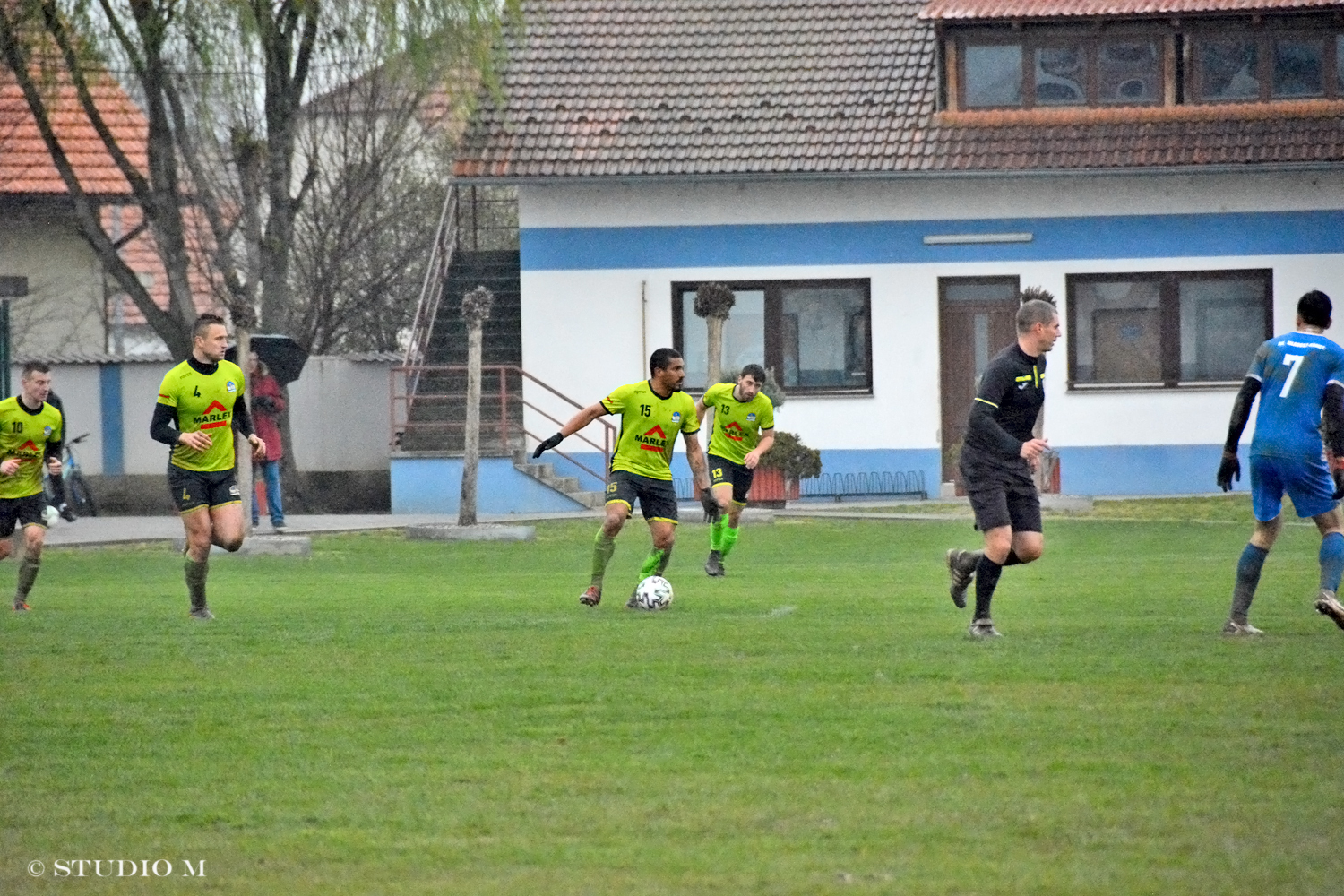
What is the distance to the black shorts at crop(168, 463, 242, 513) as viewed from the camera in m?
13.2

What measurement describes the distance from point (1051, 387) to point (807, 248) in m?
4.28

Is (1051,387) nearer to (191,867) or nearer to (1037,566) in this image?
(1037,566)

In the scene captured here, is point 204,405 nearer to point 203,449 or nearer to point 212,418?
point 212,418

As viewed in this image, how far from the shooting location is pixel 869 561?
60.7 feet

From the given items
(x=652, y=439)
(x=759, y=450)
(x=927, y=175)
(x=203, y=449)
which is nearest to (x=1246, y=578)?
(x=652, y=439)

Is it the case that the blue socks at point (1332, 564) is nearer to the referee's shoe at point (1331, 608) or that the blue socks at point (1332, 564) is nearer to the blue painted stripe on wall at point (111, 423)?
the referee's shoe at point (1331, 608)

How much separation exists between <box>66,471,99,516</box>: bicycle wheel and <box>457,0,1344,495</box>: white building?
21.9 ft

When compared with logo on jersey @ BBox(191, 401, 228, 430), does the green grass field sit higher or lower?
lower

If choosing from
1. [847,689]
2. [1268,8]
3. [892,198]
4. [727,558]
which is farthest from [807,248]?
[847,689]

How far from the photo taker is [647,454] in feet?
45.5

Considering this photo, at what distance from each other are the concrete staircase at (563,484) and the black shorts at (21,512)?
540 inches

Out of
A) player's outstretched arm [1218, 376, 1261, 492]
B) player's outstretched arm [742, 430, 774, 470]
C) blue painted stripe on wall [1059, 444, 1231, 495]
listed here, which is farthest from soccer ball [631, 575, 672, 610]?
blue painted stripe on wall [1059, 444, 1231, 495]

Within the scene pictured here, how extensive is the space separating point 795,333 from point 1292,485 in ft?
64.0

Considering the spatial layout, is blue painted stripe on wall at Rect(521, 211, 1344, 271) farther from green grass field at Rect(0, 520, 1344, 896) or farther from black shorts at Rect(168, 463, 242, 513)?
black shorts at Rect(168, 463, 242, 513)
